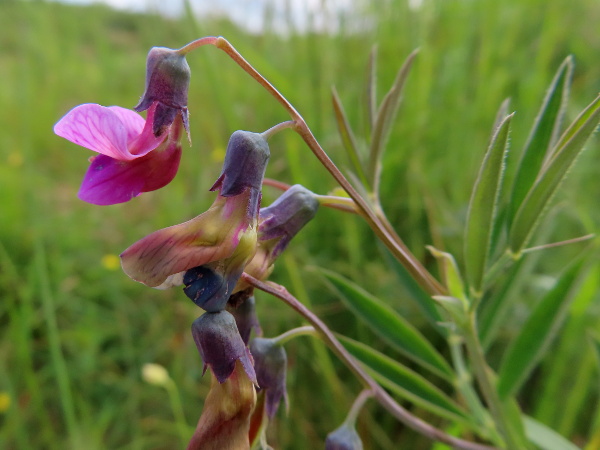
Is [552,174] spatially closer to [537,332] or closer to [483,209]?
[483,209]

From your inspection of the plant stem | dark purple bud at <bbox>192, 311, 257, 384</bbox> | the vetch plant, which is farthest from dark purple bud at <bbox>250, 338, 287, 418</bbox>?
the plant stem

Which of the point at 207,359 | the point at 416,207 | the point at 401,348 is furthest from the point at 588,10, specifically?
the point at 207,359

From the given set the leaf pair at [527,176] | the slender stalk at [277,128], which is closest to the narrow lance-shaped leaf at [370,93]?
the leaf pair at [527,176]

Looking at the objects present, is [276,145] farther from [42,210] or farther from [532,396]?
[532,396]

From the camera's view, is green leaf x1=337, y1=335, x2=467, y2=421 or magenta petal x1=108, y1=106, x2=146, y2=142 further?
green leaf x1=337, y1=335, x2=467, y2=421

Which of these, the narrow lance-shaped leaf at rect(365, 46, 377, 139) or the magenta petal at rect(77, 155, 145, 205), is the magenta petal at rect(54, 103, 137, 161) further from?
the narrow lance-shaped leaf at rect(365, 46, 377, 139)

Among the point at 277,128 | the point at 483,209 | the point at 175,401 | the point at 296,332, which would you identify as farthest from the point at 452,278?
the point at 175,401
